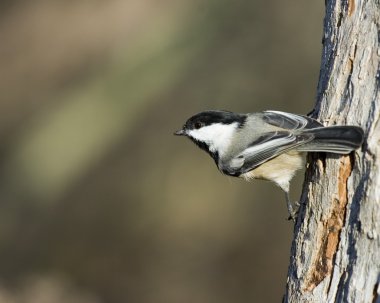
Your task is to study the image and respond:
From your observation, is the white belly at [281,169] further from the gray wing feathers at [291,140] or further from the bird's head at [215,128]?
the bird's head at [215,128]

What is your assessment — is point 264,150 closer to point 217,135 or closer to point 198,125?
point 217,135

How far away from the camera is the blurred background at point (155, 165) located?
593cm

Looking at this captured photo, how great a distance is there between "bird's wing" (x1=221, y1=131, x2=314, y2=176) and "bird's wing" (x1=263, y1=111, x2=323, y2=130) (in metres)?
0.04

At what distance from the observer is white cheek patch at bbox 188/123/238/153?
10.7 ft

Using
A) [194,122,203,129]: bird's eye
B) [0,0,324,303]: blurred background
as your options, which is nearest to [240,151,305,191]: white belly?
[194,122,203,129]: bird's eye

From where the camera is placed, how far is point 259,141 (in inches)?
121

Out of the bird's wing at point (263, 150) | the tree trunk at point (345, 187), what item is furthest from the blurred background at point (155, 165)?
the tree trunk at point (345, 187)

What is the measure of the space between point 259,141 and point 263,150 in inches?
2.0

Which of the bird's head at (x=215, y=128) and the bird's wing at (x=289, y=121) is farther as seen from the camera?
the bird's head at (x=215, y=128)

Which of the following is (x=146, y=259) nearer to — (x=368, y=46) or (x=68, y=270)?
(x=68, y=270)

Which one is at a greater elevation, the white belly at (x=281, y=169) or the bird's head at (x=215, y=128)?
the bird's head at (x=215, y=128)

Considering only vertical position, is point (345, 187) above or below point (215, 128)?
below

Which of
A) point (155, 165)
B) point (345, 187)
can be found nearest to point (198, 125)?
point (345, 187)

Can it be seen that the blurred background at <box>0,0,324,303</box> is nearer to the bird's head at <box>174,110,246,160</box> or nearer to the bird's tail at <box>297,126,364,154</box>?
the bird's head at <box>174,110,246,160</box>
